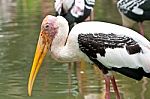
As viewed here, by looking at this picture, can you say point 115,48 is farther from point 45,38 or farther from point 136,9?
point 136,9

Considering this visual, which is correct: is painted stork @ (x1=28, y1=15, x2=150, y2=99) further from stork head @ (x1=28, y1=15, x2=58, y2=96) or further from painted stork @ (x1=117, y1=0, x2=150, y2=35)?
painted stork @ (x1=117, y1=0, x2=150, y2=35)

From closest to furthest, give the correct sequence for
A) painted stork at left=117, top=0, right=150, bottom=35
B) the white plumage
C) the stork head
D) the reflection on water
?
the white plumage < the stork head < the reflection on water < painted stork at left=117, top=0, right=150, bottom=35

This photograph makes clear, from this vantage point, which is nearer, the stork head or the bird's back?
the bird's back

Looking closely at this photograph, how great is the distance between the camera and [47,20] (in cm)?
675

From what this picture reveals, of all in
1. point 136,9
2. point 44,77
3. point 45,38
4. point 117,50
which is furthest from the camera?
point 136,9

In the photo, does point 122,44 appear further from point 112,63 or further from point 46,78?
point 46,78

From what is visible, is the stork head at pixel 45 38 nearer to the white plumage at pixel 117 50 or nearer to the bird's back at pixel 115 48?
the white plumage at pixel 117 50

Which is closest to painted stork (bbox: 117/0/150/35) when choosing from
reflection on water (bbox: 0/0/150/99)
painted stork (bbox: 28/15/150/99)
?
reflection on water (bbox: 0/0/150/99)

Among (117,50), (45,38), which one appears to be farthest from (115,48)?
(45,38)

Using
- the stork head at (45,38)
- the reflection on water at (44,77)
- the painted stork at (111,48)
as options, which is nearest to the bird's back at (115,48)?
the painted stork at (111,48)

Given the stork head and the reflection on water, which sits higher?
the stork head

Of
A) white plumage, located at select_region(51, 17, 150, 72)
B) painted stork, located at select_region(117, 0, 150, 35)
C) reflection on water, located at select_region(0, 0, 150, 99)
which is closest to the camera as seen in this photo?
white plumage, located at select_region(51, 17, 150, 72)

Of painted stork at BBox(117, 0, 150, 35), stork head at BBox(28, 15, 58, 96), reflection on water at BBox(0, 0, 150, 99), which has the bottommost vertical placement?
reflection on water at BBox(0, 0, 150, 99)

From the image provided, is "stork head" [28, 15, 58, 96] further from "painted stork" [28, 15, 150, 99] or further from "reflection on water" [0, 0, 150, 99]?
"reflection on water" [0, 0, 150, 99]
